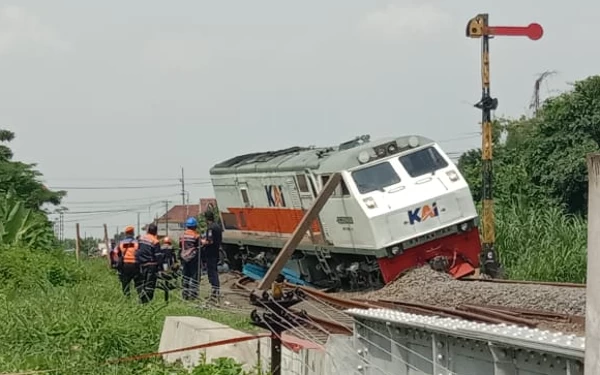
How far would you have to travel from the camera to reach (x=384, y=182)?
58.3 ft

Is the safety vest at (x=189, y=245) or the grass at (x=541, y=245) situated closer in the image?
the safety vest at (x=189, y=245)

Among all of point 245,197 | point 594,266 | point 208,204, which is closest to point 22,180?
point 208,204

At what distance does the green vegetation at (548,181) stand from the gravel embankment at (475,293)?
3.31 meters

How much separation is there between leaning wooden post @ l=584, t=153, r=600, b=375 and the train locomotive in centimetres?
1372

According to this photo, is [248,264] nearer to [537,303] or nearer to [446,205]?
[446,205]

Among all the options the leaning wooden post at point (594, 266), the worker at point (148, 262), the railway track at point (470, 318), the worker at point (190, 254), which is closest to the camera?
the leaning wooden post at point (594, 266)

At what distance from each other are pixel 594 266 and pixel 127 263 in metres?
12.7

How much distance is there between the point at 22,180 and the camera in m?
36.8

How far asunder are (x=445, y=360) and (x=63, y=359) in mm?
5201

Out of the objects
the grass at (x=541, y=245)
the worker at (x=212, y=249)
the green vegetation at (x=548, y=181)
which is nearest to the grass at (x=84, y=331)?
the worker at (x=212, y=249)

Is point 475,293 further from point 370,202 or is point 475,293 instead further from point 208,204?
point 208,204

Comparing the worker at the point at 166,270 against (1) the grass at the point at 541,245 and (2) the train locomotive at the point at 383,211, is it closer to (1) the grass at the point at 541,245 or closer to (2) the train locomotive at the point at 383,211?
(2) the train locomotive at the point at 383,211

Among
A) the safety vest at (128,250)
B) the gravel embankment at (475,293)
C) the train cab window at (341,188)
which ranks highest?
the train cab window at (341,188)

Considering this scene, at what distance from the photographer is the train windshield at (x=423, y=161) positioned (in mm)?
17984
